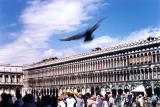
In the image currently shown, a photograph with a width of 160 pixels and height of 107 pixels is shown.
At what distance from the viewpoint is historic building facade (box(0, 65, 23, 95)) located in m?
114

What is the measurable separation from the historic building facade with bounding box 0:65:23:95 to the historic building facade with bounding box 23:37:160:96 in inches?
425

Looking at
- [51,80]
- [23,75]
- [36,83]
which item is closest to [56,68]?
[51,80]

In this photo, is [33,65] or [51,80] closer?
[51,80]

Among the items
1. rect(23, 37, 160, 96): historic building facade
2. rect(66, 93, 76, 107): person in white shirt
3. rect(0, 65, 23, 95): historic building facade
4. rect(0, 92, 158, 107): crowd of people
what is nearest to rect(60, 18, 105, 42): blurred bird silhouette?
rect(0, 92, 158, 107): crowd of people

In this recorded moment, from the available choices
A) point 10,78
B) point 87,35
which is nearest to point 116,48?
point 10,78

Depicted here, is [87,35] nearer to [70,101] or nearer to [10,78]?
[70,101]

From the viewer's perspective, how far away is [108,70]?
7788 centimetres

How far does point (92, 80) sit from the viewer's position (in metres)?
83.4

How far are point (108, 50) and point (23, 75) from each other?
1795 inches

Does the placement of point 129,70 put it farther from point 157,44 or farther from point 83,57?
point 83,57

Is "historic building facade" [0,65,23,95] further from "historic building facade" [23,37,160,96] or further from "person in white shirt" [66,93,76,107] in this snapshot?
"person in white shirt" [66,93,76,107]

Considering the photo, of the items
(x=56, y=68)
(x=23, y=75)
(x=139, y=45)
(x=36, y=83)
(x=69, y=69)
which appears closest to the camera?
(x=139, y=45)

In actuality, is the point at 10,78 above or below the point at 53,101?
above

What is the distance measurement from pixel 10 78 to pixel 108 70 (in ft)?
146
